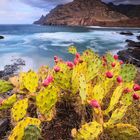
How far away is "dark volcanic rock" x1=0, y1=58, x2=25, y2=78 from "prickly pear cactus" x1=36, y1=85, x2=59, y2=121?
1323 cm

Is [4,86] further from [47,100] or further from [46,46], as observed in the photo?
[46,46]

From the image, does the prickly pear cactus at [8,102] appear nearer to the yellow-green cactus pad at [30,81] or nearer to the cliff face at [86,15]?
the yellow-green cactus pad at [30,81]

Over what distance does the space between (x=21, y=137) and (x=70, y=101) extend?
3.43 feet

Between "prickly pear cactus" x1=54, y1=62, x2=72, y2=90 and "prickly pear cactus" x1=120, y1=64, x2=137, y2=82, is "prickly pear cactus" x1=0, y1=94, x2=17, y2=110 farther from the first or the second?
"prickly pear cactus" x1=120, y1=64, x2=137, y2=82

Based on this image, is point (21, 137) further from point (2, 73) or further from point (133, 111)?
→ point (2, 73)

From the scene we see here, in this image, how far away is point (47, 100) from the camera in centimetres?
303

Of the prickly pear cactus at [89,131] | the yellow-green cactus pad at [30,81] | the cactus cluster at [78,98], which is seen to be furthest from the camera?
the yellow-green cactus pad at [30,81]

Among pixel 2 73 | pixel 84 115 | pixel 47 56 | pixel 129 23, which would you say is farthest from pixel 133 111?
pixel 129 23

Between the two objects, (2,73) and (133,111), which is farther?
(2,73)

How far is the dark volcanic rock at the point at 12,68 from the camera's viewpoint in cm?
1666

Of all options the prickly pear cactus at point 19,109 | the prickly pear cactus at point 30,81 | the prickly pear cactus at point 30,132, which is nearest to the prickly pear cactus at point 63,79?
the prickly pear cactus at point 30,81

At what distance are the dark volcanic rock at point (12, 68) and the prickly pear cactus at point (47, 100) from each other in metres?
13.2

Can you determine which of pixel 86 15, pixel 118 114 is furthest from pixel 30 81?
pixel 86 15

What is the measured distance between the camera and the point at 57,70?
3199mm
